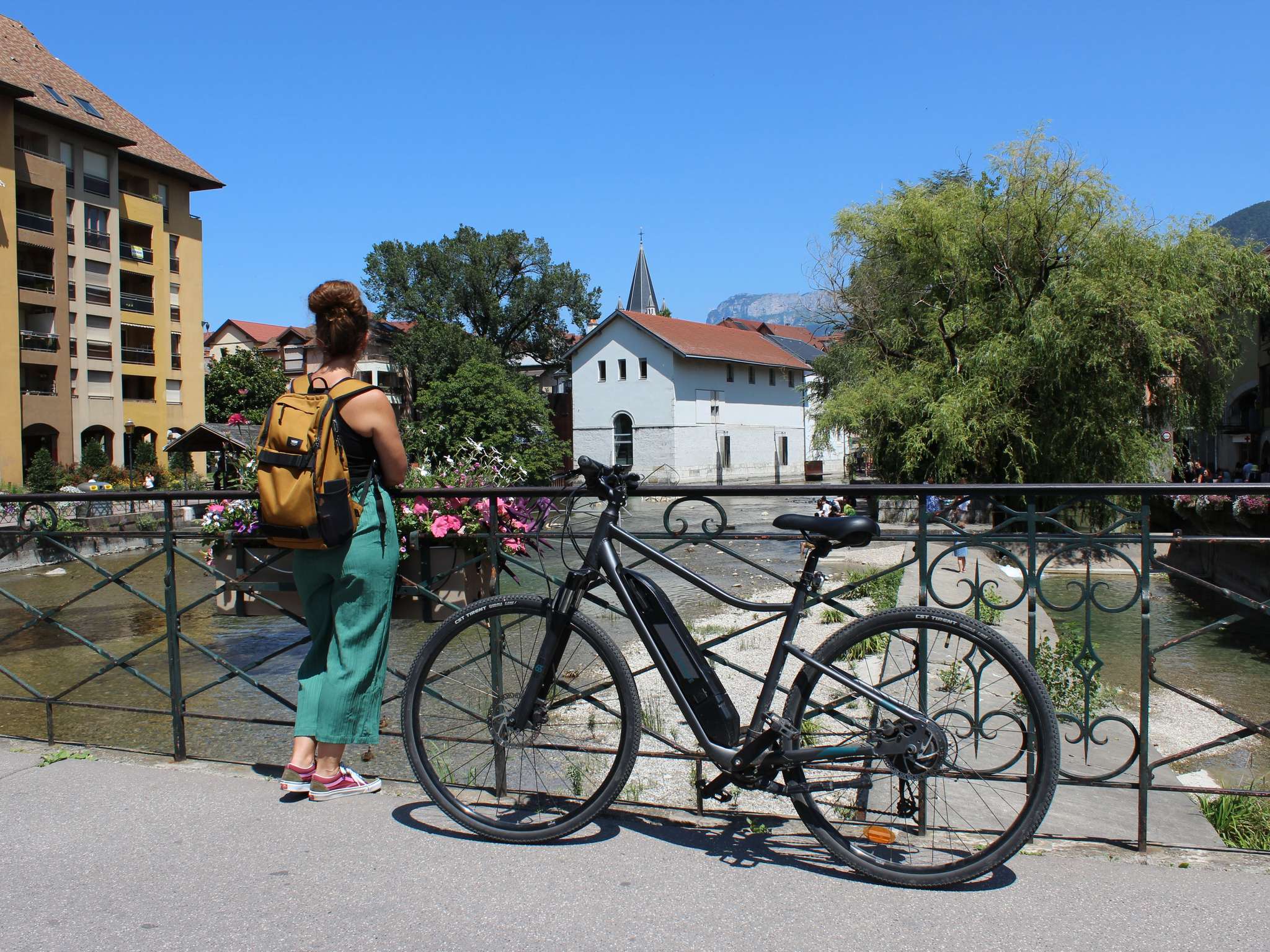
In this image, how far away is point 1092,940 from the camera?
270cm

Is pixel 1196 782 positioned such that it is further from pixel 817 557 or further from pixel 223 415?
pixel 223 415

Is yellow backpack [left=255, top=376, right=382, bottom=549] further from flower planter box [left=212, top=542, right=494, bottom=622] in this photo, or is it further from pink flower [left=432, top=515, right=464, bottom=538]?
pink flower [left=432, top=515, right=464, bottom=538]

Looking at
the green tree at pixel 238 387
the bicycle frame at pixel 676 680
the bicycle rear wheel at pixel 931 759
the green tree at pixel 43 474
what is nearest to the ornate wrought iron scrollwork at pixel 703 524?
the bicycle frame at pixel 676 680

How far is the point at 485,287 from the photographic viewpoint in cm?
6556

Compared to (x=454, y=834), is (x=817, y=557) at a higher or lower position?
higher

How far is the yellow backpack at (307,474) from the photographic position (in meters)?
3.40

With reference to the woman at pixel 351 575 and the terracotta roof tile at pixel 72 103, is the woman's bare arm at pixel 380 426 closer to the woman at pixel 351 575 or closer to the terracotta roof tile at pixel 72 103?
the woman at pixel 351 575

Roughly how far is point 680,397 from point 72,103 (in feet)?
107

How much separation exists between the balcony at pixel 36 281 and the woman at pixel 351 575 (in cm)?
4335

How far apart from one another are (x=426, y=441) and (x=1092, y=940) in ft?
163

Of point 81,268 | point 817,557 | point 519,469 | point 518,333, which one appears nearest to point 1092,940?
point 817,557

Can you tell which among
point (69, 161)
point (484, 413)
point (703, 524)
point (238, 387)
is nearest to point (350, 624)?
point (703, 524)

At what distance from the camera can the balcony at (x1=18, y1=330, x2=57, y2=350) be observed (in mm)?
39969

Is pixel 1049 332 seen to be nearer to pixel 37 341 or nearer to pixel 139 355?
pixel 37 341
